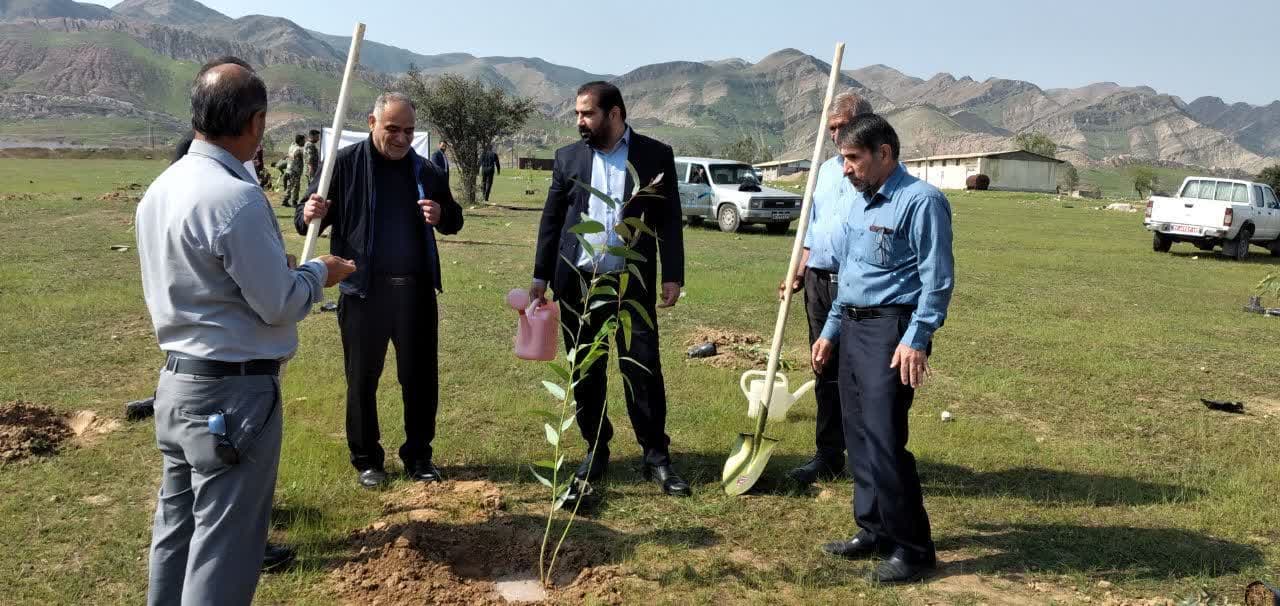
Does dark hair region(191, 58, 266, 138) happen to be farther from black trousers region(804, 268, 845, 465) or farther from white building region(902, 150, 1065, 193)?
white building region(902, 150, 1065, 193)

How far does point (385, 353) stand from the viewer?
4.44 m

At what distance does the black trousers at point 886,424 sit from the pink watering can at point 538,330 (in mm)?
1483

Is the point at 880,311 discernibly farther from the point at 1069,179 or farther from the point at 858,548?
the point at 1069,179

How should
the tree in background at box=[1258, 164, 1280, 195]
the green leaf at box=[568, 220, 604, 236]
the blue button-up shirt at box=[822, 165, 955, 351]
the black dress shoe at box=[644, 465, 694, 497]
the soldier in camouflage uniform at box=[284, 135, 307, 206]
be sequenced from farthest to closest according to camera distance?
1. the tree in background at box=[1258, 164, 1280, 195]
2. the soldier in camouflage uniform at box=[284, 135, 307, 206]
3. the black dress shoe at box=[644, 465, 694, 497]
4. the blue button-up shirt at box=[822, 165, 955, 351]
5. the green leaf at box=[568, 220, 604, 236]

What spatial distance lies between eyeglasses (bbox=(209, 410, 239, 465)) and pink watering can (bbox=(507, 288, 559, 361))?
2.05m

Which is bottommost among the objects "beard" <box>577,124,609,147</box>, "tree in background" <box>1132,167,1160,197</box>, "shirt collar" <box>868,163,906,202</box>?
"shirt collar" <box>868,163,906,202</box>

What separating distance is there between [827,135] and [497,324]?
5249mm

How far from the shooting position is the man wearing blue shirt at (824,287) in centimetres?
460

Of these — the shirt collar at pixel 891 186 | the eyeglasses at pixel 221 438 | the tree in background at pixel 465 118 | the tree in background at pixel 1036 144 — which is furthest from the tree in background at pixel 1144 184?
the eyeglasses at pixel 221 438

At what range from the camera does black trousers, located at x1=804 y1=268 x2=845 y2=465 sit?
4707 millimetres

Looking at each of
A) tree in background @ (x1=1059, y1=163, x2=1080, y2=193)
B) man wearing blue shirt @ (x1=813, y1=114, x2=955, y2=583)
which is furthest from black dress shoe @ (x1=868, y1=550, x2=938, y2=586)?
tree in background @ (x1=1059, y1=163, x2=1080, y2=193)

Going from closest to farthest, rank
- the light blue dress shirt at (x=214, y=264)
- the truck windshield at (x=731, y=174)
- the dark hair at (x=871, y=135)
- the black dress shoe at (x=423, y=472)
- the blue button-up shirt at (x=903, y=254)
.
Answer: the light blue dress shirt at (x=214, y=264) → the blue button-up shirt at (x=903, y=254) → the dark hair at (x=871, y=135) → the black dress shoe at (x=423, y=472) → the truck windshield at (x=731, y=174)

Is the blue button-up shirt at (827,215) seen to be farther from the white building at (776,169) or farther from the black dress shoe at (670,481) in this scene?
the white building at (776,169)

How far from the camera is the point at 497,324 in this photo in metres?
8.86
